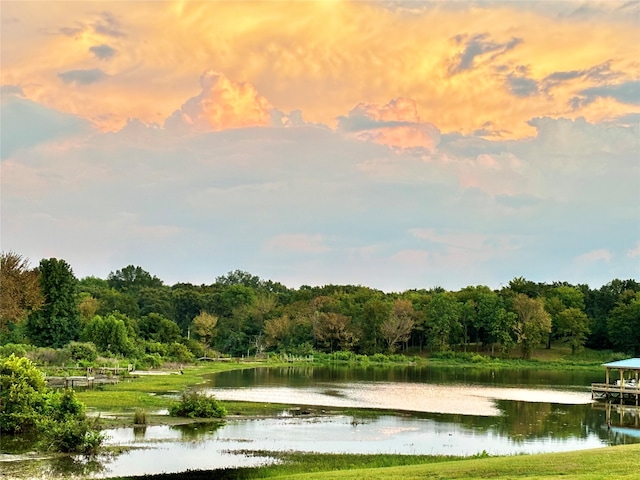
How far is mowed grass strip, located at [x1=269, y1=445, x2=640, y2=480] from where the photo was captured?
67.3ft

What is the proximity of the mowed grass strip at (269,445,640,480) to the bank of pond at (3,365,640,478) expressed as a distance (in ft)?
17.4

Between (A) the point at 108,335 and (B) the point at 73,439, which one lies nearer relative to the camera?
(B) the point at 73,439

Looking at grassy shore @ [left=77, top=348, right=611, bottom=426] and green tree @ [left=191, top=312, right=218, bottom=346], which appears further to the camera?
green tree @ [left=191, top=312, right=218, bottom=346]

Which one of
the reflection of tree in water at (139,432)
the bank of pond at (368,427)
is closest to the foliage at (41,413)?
the bank of pond at (368,427)

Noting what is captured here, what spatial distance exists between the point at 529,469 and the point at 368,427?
1704 centimetres

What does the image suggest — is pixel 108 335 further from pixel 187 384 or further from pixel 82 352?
pixel 187 384

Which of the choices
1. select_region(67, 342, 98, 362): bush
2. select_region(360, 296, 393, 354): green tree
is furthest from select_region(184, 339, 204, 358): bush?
select_region(360, 296, 393, 354): green tree

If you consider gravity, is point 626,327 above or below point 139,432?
above

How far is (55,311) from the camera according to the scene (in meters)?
76.4

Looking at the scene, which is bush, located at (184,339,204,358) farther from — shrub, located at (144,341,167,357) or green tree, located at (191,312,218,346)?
green tree, located at (191,312,218,346)

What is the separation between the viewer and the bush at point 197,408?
128 feet

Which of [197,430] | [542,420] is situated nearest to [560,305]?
[542,420]

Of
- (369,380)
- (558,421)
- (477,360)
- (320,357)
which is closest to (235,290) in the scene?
(320,357)

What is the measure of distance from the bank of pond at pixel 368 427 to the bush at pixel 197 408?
0.82 meters
